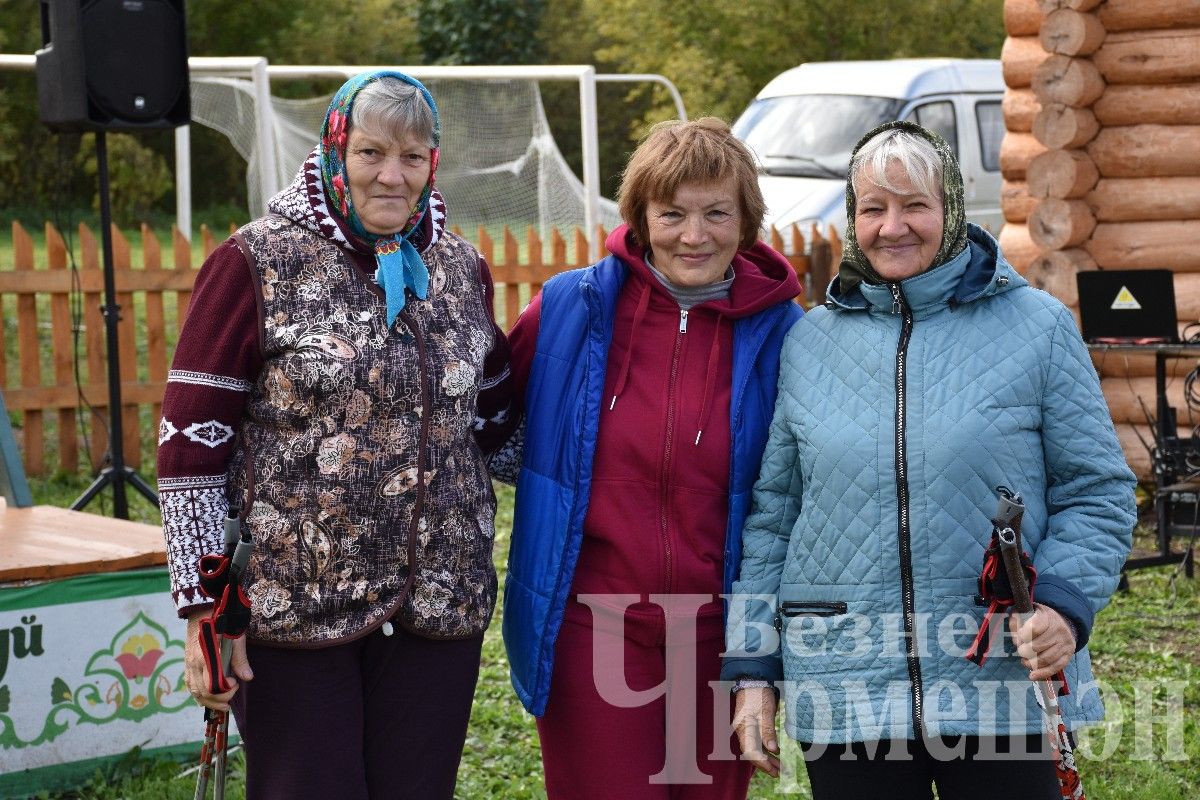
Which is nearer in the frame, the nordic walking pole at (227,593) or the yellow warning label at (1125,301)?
the nordic walking pole at (227,593)

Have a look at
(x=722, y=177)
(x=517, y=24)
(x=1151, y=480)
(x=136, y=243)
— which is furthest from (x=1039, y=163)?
(x=517, y=24)

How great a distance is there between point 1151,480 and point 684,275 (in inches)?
228

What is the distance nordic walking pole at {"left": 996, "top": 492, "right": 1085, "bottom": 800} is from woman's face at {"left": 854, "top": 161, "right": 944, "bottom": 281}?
46 cm

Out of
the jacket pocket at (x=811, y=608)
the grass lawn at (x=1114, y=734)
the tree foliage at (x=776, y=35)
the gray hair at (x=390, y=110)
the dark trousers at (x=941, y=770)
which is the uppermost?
the tree foliage at (x=776, y=35)

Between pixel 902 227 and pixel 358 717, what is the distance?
4.41ft

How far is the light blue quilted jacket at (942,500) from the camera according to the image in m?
2.47

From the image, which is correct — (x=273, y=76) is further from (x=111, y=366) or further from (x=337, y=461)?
(x=337, y=461)

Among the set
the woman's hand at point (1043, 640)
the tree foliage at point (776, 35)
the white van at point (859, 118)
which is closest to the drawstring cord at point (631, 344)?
the woman's hand at point (1043, 640)

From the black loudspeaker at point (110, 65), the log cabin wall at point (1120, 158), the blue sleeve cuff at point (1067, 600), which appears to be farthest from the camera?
the log cabin wall at point (1120, 158)

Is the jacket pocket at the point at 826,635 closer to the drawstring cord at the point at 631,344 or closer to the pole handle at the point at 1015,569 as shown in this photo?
the pole handle at the point at 1015,569

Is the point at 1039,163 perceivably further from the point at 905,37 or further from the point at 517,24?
the point at 517,24

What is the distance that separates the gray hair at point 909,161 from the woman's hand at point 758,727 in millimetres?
963

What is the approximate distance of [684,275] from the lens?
2842mm

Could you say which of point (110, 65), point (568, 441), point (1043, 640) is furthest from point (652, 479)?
point (110, 65)
